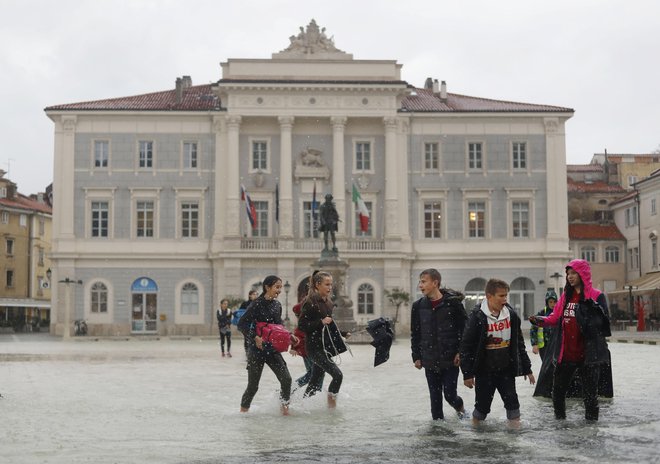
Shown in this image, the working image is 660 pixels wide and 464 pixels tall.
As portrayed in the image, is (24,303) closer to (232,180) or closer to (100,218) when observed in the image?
(100,218)

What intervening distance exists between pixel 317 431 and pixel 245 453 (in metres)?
1.75

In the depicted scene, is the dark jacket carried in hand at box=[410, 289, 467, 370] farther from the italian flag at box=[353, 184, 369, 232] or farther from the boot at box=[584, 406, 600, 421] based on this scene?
the italian flag at box=[353, 184, 369, 232]

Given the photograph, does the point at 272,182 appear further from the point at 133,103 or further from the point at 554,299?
the point at 554,299

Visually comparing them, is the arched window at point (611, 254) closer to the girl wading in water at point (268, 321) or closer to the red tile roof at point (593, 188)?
the red tile roof at point (593, 188)

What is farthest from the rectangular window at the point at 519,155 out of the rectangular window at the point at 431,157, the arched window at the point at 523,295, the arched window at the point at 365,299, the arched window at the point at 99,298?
the arched window at the point at 99,298

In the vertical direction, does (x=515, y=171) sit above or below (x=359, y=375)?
above

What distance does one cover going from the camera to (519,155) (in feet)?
182

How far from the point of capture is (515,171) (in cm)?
5541

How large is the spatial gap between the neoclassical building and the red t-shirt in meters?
42.0

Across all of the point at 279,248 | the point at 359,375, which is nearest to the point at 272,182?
the point at 279,248

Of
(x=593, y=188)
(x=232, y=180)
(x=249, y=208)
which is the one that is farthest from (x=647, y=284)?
(x=593, y=188)

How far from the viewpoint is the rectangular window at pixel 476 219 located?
2172 inches

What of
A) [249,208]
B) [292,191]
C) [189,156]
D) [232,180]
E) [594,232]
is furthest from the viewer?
[594,232]

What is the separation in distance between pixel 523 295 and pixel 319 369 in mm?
43526
